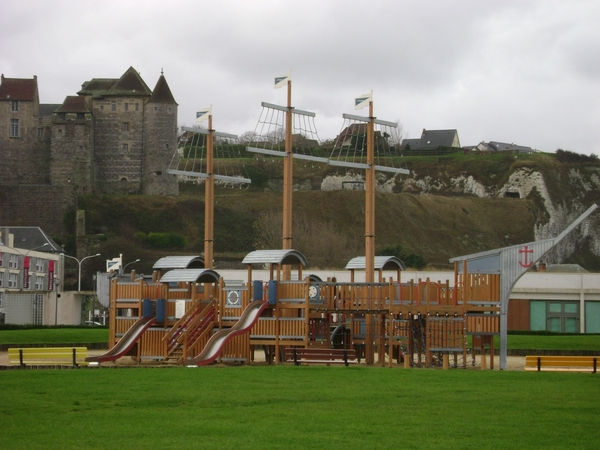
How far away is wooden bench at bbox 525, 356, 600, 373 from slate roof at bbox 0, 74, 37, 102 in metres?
108

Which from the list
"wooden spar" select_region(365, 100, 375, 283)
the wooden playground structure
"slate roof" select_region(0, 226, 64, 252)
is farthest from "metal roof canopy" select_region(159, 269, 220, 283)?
"slate roof" select_region(0, 226, 64, 252)

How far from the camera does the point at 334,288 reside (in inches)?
1329

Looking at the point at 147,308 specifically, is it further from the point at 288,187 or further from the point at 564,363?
the point at 564,363

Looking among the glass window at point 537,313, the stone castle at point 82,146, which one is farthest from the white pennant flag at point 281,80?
the stone castle at point 82,146

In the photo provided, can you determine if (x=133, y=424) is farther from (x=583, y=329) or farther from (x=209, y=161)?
(x=583, y=329)

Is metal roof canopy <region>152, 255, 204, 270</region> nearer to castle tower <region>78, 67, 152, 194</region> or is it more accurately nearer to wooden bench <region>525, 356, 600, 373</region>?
wooden bench <region>525, 356, 600, 373</region>

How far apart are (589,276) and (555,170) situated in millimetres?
86780

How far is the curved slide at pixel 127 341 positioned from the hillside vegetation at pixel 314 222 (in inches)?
2847

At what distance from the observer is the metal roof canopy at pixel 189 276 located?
34638mm

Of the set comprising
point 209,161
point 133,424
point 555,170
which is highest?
point 555,170

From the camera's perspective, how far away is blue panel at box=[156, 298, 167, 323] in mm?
34750

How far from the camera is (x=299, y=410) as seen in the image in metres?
19.5

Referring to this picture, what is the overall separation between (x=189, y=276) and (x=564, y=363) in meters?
12.7

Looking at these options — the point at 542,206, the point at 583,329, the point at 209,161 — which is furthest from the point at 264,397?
the point at 542,206
